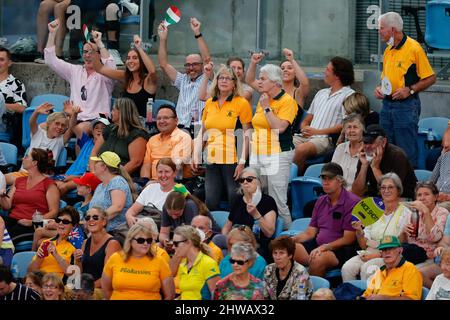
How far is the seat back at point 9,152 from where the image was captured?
1606 cm

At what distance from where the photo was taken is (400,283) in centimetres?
1184

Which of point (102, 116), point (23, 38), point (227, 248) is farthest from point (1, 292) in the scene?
point (23, 38)

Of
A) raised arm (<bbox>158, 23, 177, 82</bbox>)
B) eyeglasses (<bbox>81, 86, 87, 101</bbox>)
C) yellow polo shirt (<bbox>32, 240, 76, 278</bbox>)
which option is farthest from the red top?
raised arm (<bbox>158, 23, 177, 82</bbox>)

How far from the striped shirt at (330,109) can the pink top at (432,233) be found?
2.60 metres

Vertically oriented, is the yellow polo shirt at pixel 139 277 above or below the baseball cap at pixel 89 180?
below

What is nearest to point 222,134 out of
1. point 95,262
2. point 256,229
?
point 256,229

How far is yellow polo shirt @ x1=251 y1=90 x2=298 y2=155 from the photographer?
47.3 ft

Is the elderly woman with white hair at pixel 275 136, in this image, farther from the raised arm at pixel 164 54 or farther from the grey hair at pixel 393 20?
the raised arm at pixel 164 54

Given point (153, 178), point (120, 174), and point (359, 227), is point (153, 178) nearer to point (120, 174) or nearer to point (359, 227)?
point (120, 174)

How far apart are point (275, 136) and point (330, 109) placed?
3.23 feet

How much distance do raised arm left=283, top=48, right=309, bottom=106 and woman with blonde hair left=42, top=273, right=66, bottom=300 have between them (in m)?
4.22

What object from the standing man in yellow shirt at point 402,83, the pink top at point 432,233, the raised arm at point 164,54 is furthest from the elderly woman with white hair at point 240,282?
the raised arm at point 164,54

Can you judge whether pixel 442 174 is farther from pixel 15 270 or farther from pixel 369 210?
pixel 15 270

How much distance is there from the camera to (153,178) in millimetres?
15195
